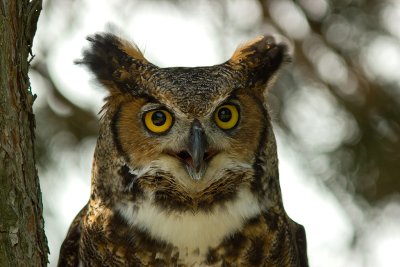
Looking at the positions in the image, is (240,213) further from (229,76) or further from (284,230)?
(229,76)

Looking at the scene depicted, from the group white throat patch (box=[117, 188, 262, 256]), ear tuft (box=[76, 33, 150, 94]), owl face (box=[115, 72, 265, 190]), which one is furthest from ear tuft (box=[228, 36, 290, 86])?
white throat patch (box=[117, 188, 262, 256])

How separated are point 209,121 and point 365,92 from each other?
2133 mm

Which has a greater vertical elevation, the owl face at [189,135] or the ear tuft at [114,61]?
the ear tuft at [114,61]

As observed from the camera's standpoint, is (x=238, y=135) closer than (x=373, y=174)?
Yes

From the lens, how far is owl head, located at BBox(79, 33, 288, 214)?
9.87 ft

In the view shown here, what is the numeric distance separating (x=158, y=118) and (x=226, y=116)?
254 millimetres

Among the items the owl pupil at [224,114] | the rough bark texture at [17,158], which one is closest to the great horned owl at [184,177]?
the owl pupil at [224,114]

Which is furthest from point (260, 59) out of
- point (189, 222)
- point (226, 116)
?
point (189, 222)

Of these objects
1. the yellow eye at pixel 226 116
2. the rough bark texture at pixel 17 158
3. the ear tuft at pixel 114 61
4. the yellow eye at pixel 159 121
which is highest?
the ear tuft at pixel 114 61

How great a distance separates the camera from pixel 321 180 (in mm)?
5156

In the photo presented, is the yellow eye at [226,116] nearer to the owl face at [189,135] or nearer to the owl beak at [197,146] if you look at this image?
the owl face at [189,135]

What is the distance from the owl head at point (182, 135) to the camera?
3010 mm

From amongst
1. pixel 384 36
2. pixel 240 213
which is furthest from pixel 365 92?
pixel 240 213

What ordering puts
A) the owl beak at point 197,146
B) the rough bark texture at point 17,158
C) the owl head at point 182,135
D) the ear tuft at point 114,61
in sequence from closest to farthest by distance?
the rough bark texture at point 17,158 → the owl beak at point 197,146 → the owl head at point 182,135 → the ear tuft at point 114,61
